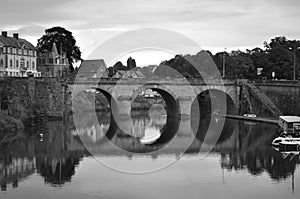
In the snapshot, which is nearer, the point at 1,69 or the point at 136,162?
the point at 136,162

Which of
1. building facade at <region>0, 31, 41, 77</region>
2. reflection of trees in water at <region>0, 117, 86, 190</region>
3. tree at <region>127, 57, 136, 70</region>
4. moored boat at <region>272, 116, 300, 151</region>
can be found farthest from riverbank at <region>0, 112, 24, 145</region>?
tree at <region>127, 57, 136, 70</region>

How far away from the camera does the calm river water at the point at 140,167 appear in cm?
2514

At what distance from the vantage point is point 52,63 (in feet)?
260

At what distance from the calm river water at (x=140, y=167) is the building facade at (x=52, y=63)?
32639 millimetres

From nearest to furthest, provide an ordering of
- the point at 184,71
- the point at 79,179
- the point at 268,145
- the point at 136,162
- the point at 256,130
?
the point at 79,179, the point at 136,162, the point at 268,145, the point at 256,130, the point at 184,71

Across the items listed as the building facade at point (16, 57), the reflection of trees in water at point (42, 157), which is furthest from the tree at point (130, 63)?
the reflection of trees in water at point (42, 157)

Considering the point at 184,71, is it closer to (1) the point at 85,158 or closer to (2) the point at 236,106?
(2) the point at 236,106

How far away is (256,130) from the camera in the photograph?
1866 inches

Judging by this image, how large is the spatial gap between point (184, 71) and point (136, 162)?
53.3m

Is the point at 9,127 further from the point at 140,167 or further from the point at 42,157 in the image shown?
the point at 140,167

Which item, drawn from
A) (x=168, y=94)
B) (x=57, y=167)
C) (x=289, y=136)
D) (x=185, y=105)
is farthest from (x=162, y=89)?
→ (x=57, y=167)

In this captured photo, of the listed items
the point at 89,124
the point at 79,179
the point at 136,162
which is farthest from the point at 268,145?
the point at 89,124

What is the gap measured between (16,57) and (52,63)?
14117mm

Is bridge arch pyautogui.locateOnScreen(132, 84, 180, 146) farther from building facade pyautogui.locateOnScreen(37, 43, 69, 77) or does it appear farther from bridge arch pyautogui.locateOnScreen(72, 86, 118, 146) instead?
building facade pyautogui.locateOnScreen(37, 43, 69, 77)
